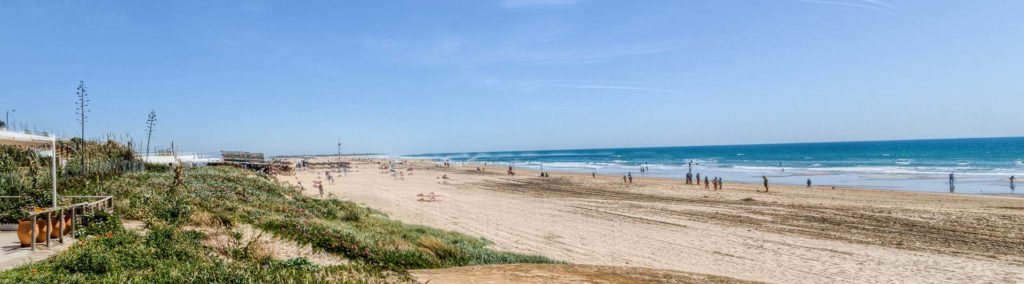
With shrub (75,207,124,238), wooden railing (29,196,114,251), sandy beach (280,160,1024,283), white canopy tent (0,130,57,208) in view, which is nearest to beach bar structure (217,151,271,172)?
sandy beach (280,160,1024,283)

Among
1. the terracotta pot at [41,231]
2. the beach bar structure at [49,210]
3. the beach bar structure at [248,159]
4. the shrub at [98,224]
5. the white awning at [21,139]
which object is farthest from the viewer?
the beach bar structure at [248,159]

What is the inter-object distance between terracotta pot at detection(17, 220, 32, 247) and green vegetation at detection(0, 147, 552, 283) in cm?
69

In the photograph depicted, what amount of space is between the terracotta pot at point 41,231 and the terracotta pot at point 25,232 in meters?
0.15

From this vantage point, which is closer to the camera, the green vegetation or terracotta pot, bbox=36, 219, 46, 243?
the green vegetation

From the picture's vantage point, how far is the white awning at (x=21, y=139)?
9500mm

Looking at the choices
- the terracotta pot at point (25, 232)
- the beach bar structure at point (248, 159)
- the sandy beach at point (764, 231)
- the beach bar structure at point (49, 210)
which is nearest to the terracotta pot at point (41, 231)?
the beach bar structure at point (49, 210)

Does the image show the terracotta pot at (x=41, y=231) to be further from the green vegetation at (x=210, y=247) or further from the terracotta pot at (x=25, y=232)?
the green vegetation at (x=210, y=247)

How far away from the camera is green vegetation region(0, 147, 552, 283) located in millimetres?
6367

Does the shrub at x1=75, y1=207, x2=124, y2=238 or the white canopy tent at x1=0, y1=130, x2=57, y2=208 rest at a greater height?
the white canopy tent at x1=0, y1=130, x2=57, y2=208

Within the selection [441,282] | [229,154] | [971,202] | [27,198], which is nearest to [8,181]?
[27,198]

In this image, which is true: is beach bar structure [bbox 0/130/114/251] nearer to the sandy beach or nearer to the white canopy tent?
the white canopy tent

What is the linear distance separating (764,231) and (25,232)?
711 inches

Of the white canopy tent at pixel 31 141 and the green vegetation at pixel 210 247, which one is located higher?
the white canopy tent at pixel 31 141

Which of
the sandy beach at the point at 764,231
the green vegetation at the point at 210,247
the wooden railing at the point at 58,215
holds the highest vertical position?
the wooden railing at the point at 58,215
